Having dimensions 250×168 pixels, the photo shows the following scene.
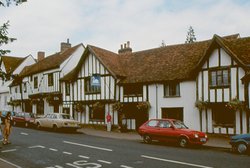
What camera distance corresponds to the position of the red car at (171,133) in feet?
59.8

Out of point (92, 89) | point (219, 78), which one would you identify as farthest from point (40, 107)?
point (219, 78)

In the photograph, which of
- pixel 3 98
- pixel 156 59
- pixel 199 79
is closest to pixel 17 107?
pixel 3 98

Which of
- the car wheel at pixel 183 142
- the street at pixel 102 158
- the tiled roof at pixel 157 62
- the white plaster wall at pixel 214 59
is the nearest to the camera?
the street at pixel 102 158

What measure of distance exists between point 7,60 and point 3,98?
619 cm

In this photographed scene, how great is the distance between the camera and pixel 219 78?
23422 millimetres

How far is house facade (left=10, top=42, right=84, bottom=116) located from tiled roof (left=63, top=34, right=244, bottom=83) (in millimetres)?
3487

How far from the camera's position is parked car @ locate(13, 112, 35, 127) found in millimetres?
31458

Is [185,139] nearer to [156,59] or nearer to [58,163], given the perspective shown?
[58,163]

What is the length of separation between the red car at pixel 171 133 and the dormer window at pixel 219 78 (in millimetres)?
5428

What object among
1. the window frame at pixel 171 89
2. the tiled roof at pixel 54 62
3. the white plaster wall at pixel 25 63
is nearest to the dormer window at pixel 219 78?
the window frame at pixel 171 89

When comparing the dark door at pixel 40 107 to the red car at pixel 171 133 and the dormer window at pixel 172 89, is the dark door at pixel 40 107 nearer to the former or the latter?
the dormer window at pixel 172 89

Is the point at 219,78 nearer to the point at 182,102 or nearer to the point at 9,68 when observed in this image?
the point at 182,102

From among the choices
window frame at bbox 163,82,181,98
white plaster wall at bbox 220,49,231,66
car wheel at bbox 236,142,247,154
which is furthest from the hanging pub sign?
car wheel at bbox 236,142,247,154

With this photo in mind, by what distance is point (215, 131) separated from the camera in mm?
23422
